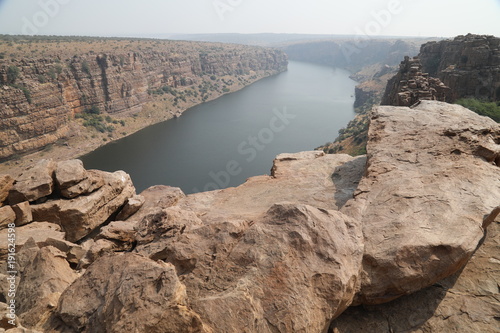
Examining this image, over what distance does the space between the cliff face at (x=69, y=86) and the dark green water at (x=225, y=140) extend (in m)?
8.53

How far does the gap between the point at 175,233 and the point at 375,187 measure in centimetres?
537

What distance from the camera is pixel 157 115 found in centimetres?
8012

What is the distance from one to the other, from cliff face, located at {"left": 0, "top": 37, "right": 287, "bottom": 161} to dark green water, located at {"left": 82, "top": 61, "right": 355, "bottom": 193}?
28.0 feet

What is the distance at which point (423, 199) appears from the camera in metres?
7.20

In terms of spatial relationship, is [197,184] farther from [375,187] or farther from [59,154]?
[375,187]

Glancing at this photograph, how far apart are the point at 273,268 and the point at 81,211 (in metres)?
9.10

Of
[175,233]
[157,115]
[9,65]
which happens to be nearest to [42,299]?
[175,233]

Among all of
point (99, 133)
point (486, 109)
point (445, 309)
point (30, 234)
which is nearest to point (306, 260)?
point (445, 309)

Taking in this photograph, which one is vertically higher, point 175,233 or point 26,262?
point 175,233

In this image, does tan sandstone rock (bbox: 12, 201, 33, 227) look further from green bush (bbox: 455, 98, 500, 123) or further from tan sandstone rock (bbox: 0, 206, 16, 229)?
green bush (bbox: 455, 98, 500, 123)

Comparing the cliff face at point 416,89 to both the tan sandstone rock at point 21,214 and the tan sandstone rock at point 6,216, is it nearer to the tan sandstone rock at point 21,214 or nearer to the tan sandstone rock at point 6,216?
the tan sandstone rock at point 21,214

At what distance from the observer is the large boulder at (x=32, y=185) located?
1136 centimetres

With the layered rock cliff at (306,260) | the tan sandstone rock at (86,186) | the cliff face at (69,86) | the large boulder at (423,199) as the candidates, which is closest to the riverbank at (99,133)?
the cliff face at (69,86)

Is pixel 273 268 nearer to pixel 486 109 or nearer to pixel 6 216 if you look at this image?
pixel 6 216
